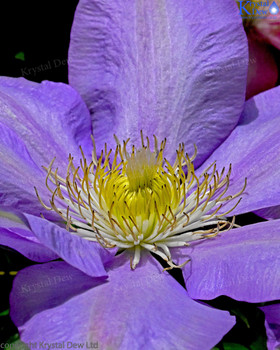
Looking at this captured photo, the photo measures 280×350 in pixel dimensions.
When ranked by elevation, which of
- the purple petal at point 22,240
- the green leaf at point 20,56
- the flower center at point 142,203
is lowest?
the flower center at point 142,203

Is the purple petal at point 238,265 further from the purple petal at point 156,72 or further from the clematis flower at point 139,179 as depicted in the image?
the purple petal at point 156,72

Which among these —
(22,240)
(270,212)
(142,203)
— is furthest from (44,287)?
(270,212)

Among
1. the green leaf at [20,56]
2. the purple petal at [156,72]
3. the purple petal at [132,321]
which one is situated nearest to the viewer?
the purple petal at [132,321]

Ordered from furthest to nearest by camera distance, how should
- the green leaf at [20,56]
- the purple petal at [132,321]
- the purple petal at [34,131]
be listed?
the green leaf at [20,56] → the purple petal at [34,131] → the purple petal at [132,321]

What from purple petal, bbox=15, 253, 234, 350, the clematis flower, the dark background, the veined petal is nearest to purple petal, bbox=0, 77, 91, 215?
the clematis flower

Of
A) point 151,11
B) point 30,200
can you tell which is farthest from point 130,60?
point 30,200

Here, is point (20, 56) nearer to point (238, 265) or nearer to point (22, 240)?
point (22, 240)

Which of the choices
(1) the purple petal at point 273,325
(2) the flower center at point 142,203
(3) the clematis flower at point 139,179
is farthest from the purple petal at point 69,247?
(1) the purple petal at point 273,325

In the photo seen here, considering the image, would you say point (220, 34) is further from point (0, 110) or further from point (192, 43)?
point (0, 110)
